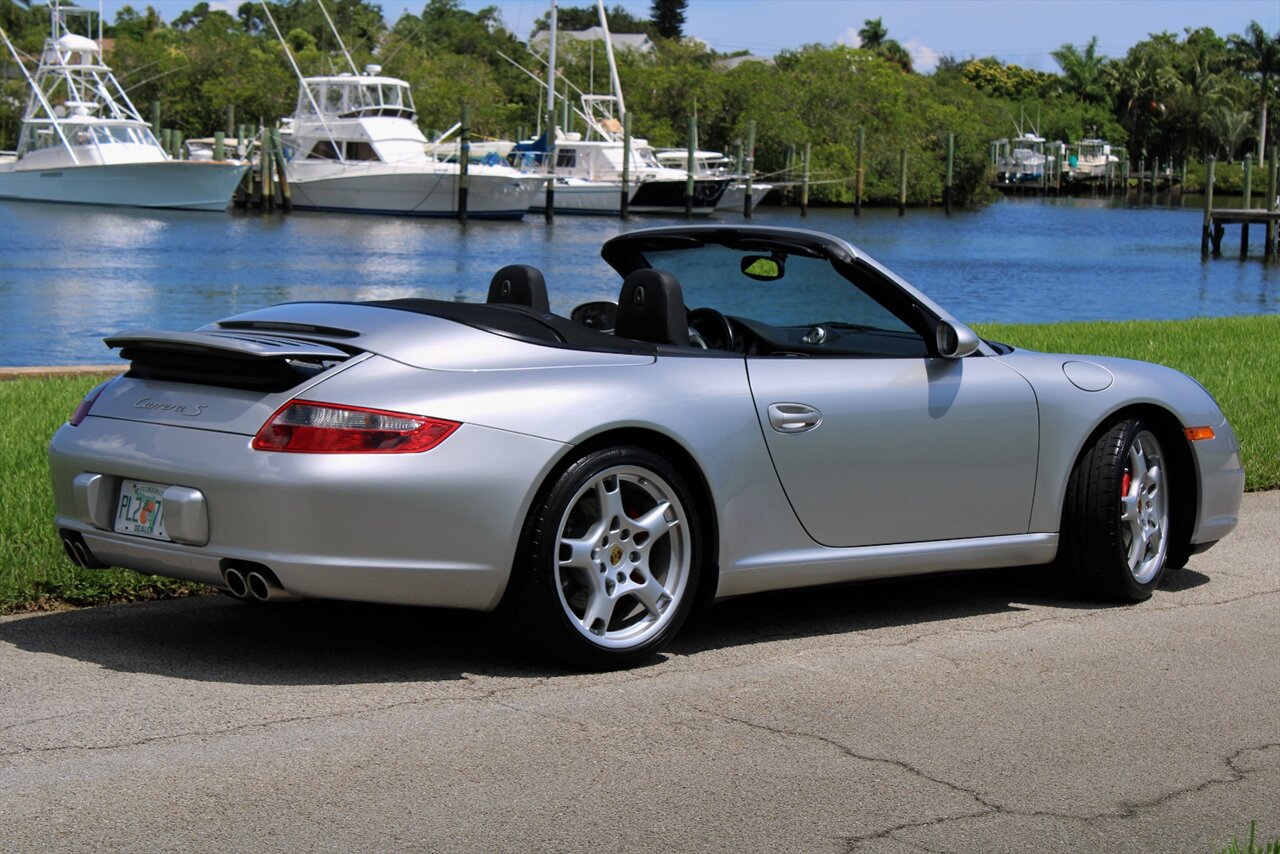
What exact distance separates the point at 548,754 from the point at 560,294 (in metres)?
31.7

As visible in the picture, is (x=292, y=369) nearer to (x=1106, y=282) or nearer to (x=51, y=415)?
(x=51, y=415)

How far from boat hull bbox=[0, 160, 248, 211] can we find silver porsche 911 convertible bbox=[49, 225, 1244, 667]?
60666 millimetres

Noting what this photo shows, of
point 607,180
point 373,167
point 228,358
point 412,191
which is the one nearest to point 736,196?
point 607,180

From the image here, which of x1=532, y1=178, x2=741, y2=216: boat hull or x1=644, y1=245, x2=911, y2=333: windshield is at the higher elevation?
x1=644, y1=245, x2=911, y2=333: windshield

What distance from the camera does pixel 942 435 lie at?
19.7ft

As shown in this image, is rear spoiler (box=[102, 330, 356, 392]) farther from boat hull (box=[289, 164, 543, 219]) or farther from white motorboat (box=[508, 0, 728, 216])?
white motorboat (box=[508, 0, 728, 216])

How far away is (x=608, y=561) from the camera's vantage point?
17.1 feet

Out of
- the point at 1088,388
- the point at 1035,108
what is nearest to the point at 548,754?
the point at 1088,388

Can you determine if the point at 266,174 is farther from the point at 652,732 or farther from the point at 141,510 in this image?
the point at 652,732

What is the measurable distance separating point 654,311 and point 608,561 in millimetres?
963

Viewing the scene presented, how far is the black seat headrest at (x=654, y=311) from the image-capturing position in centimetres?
575

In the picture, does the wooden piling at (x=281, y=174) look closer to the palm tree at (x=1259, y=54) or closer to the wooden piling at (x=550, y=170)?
the wooden piling at (x=550, y=170)

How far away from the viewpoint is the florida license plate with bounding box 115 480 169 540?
502 centimetres

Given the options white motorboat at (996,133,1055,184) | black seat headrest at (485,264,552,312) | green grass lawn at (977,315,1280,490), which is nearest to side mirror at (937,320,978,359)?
black seat headrest at (485,264,552,312)
